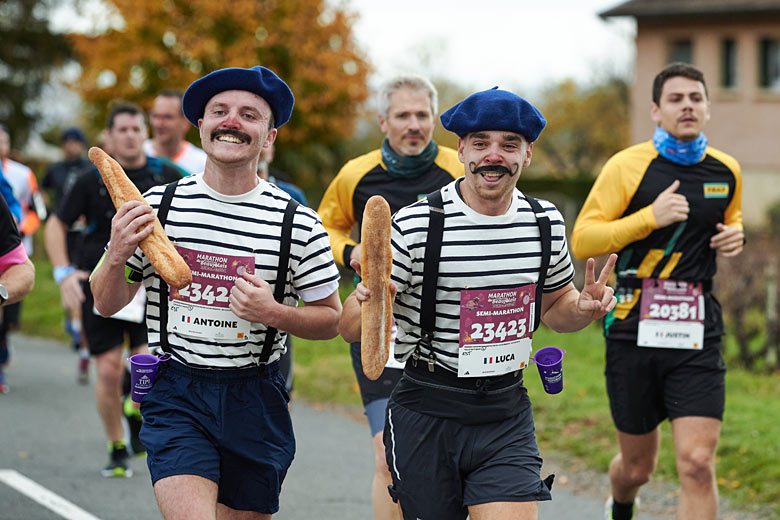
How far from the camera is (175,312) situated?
3.96m

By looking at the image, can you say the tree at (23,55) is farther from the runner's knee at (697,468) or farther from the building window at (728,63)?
the runner's knee at (697,468)

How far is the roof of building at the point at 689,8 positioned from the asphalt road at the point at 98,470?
74.9ft

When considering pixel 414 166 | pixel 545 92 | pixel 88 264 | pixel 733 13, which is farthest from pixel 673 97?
pixel 545 92

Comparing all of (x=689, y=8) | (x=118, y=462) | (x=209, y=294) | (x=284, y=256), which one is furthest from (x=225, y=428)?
(x=689, y=8)

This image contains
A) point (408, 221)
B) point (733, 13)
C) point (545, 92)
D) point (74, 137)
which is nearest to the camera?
point (408, 221)

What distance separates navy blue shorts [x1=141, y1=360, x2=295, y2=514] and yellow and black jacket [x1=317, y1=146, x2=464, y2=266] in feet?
5.57

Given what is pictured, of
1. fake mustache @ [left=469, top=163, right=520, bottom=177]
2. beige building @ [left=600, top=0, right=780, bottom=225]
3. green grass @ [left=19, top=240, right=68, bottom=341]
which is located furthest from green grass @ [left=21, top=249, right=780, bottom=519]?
beige building @ [left=600, top=0, right=780, bottom=225]

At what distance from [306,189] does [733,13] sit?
536 inches

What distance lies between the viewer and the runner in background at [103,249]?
7.24m

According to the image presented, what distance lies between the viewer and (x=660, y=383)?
221 inches

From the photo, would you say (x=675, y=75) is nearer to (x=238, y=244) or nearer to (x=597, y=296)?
(x=597, y=296)

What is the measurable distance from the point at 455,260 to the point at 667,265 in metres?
2.00

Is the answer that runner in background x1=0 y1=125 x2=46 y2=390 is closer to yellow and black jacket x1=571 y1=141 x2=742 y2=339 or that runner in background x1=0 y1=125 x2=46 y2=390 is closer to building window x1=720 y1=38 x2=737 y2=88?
yellow and black jacket x1=571 y1=141 x2=742 y2=339

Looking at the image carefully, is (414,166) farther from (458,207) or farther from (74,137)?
(74,137)
